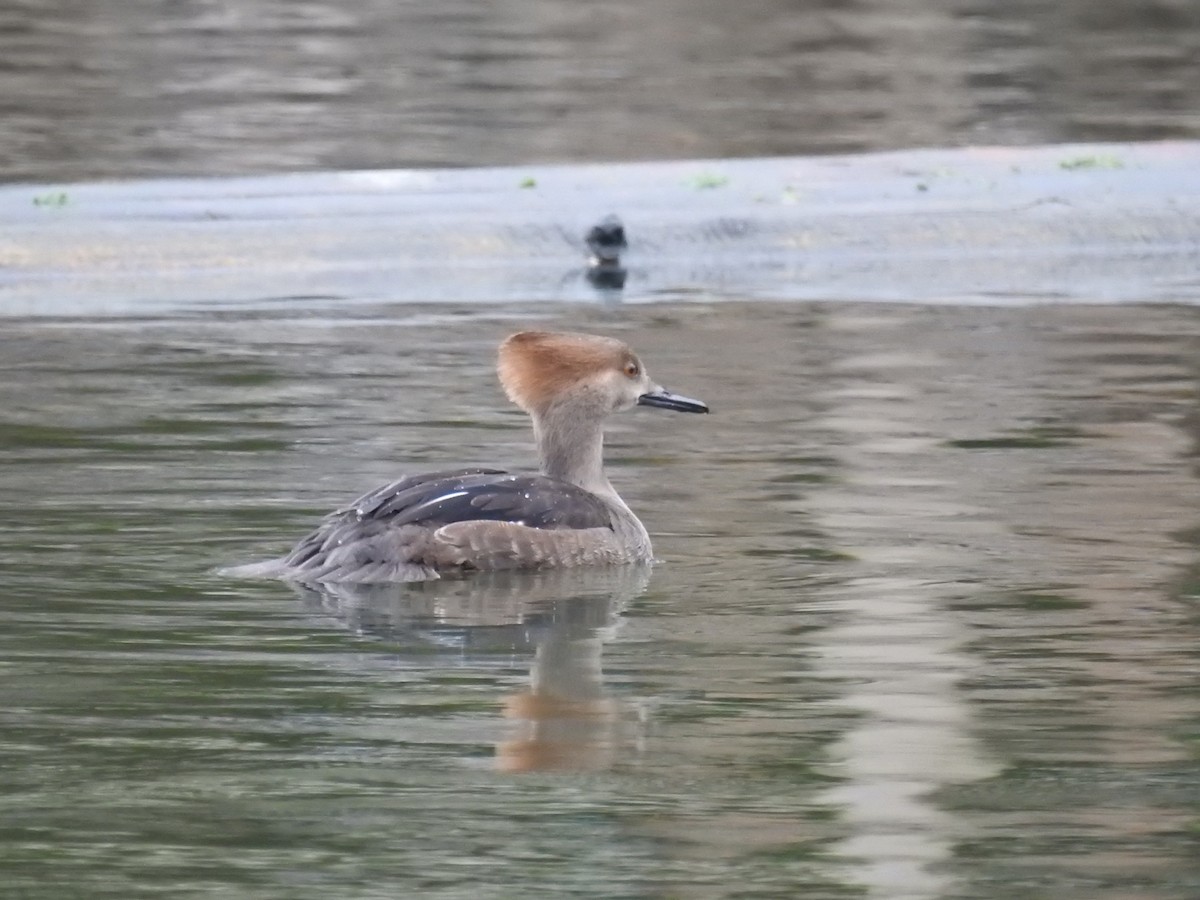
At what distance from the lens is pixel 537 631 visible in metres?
6.78

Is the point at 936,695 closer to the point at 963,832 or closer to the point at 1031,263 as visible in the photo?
the point at 963,832

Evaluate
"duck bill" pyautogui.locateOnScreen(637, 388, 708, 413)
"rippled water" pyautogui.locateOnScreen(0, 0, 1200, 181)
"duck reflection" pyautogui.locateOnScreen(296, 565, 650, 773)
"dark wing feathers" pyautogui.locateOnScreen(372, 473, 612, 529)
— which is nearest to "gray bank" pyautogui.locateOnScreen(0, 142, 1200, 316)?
"rippled water" pyautogui.locateOnScreen(0, 0, 1200, 181)

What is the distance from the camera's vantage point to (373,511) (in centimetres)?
727

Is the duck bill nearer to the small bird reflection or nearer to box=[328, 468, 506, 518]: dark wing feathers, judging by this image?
box=[328, 468, 506, 518]: dark wing feathers

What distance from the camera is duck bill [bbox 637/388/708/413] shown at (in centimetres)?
816

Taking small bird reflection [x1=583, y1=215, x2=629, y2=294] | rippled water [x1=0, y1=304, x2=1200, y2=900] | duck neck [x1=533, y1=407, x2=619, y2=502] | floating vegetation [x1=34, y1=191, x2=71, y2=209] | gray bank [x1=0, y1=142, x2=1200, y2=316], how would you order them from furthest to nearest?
floating vegetation [x1=34, y1=191, x2=71, y2=209]
small bird reflection [x1=583, y1=215, x2=629, y2=294]
gray bank [x1=0, y1=142, x2=1200, y2=316]
duck neck [x1=533, y1=407, x2=619, y2=502]
rippled water [x1=0, y1=304, x2=1200, y2=900]

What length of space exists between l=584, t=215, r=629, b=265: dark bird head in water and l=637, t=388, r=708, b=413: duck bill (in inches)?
183

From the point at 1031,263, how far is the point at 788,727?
→ 7858mm

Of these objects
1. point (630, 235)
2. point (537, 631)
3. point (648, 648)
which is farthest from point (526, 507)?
point (630, 235)

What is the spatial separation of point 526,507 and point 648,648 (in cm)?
115

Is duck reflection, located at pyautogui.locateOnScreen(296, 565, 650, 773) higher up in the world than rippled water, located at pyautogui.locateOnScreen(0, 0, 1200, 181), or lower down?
lower down

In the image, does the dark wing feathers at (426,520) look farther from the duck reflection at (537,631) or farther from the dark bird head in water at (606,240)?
the dark bird head in water at (606,240)

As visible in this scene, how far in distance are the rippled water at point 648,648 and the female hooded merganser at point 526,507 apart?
0.36 feet

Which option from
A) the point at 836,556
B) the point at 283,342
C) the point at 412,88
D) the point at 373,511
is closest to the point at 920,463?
the point at 836,556
